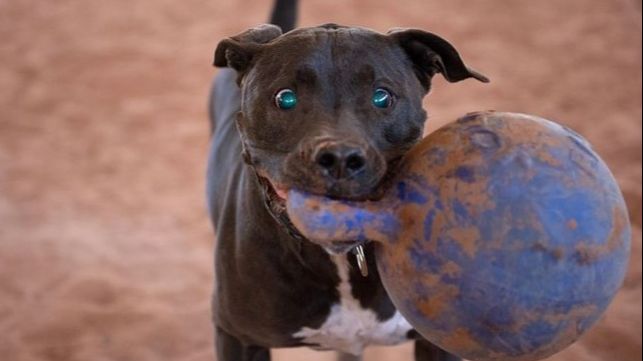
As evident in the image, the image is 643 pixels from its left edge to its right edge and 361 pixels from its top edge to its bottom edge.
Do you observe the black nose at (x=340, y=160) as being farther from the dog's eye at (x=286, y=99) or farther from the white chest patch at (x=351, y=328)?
the white chest patch at (x=351, y=328)

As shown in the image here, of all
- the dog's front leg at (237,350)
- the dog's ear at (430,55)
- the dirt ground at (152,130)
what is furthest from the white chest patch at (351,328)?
the dirt ground at (152,130)

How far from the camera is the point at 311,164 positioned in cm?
146

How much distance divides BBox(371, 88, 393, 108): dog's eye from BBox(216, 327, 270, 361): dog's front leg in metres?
0.77

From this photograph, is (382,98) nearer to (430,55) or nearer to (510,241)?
(430,55)

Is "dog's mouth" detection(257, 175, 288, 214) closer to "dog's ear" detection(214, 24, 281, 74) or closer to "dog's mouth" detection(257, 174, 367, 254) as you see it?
"dog's mouth" detection(257, 174, 367, 254)

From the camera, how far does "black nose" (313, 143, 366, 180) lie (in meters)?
1.42

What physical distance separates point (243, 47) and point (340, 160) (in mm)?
546

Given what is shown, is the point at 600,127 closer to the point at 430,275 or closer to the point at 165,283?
the point at 165,283

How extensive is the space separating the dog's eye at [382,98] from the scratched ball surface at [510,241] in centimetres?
24

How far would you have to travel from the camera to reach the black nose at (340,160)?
142 cm

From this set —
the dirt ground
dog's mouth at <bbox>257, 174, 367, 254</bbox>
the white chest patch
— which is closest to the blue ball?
dog's mouth at <bbox>257, 174, 367, 254</bbox>

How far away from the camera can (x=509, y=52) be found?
454 centimetres

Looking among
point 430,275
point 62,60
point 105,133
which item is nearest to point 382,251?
point 430,275

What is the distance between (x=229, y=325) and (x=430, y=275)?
84 cm
